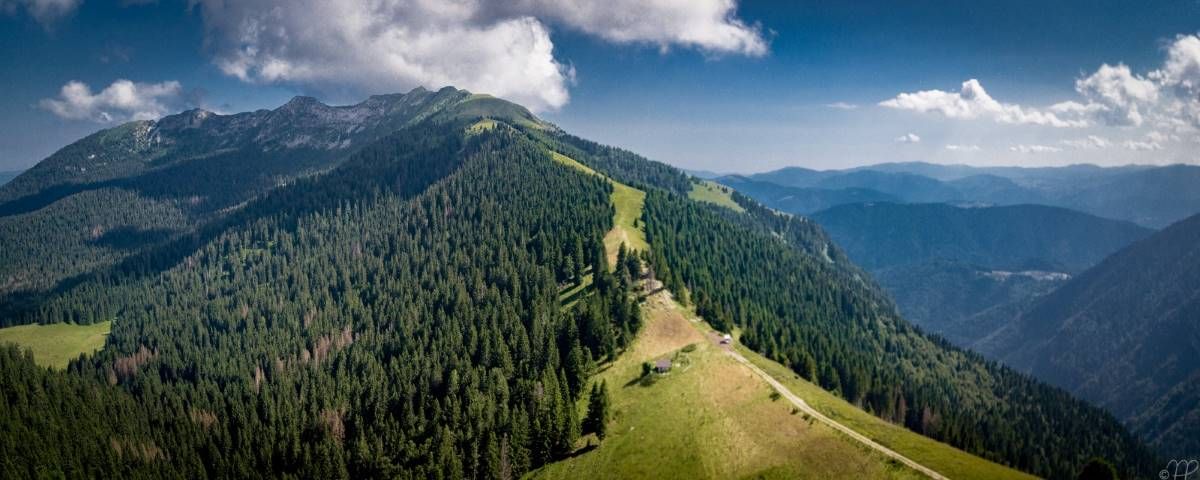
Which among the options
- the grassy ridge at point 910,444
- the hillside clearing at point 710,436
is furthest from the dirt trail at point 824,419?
the hillside clearing at point 710,436

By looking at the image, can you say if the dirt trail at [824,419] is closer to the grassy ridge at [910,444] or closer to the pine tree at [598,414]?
the grassy ridge at [910,444]

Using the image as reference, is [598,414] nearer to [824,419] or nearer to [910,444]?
[824,419]

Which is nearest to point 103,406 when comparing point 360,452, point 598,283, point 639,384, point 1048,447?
point 360,452

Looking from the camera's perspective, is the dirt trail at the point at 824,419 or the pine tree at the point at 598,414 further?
the pine tree at the point at 598,414

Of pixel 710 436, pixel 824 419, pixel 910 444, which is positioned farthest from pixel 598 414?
pixel 910 444

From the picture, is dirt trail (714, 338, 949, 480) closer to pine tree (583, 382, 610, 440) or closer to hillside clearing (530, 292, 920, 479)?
hillside clearing (530, 292, 920, 479)

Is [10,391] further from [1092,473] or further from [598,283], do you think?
[1092,473]

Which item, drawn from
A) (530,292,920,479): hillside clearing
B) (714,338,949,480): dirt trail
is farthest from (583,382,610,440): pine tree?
(714,338,949,480): dirt trail

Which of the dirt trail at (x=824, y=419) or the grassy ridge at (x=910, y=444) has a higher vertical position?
the dirt trail at (x=824, y=419)
